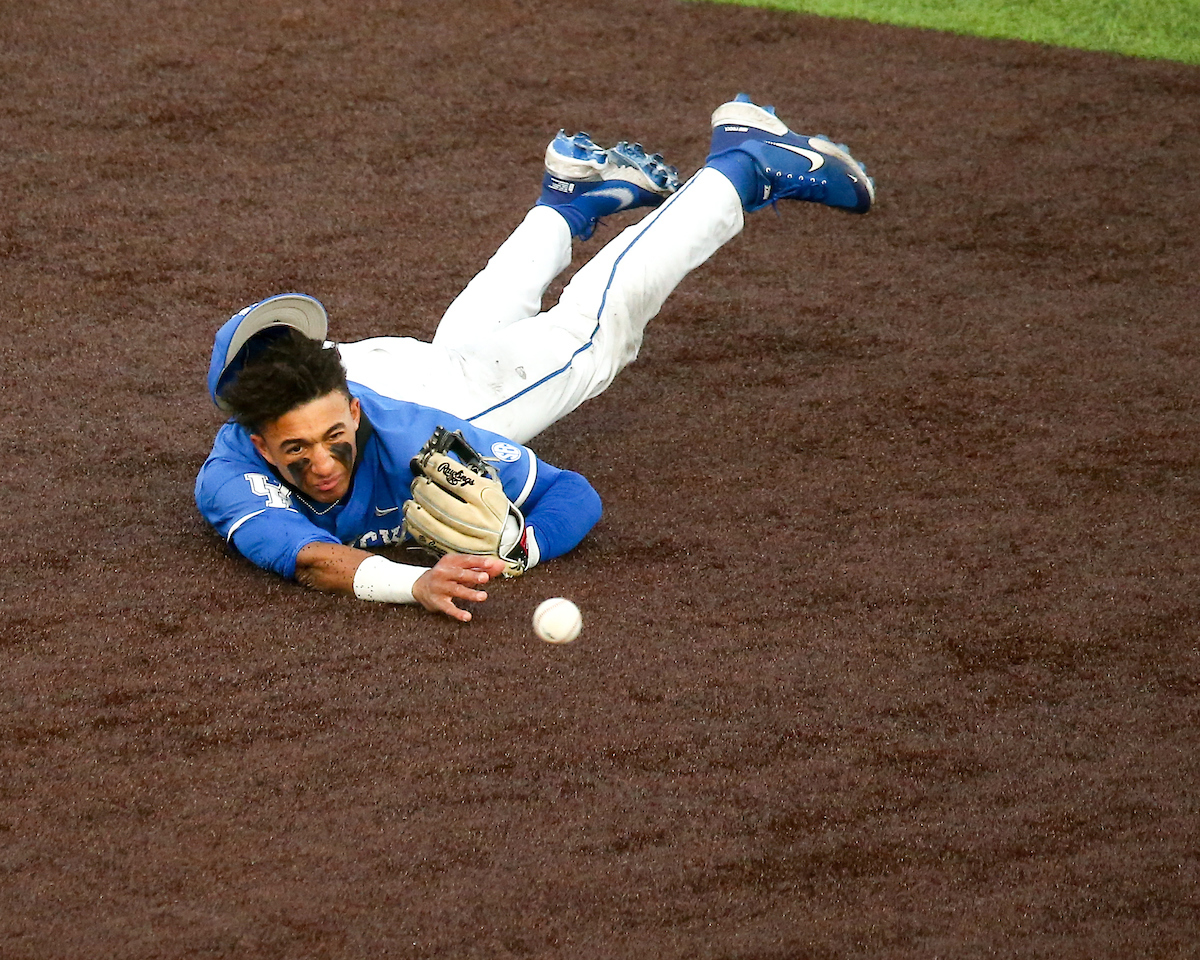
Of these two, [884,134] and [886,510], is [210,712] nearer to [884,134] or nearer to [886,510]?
[886,510]

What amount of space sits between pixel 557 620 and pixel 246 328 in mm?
742

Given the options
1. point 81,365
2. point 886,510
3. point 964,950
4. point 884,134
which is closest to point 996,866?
point 964,950

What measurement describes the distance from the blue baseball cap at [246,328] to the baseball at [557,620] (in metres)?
0.66

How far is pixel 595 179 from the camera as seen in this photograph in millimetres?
3562

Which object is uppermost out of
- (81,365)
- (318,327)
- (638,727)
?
(318,327)

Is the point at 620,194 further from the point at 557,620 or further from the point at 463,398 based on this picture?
the point at 557,620

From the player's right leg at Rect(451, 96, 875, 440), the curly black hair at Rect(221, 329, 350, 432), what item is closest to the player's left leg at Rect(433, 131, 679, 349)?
the player's right leg at Rect(451, 96, 875, 440)

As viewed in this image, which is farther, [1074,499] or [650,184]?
[650,184]

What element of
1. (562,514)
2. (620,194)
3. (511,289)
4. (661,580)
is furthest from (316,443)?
(620,194)

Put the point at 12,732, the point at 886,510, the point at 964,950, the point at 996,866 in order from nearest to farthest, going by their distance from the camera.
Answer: the point at 964,950
the point at 996,866
the point at 12,732
the point at 886,510

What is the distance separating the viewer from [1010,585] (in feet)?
9.09

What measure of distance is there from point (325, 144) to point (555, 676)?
2.98 meters

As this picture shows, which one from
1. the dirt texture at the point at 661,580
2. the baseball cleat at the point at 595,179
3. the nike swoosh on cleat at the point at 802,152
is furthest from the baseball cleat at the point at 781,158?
the dirt texture at the point at 661,580

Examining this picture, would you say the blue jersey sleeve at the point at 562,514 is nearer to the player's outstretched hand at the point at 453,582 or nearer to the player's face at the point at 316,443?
the player's outstretched hand at the point at 453,582
